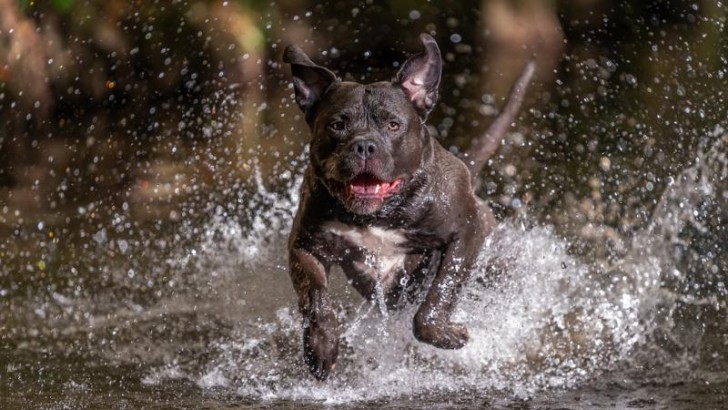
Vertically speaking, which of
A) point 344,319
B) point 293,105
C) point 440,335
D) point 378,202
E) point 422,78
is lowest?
point 293,105

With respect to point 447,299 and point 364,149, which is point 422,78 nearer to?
point 364,149

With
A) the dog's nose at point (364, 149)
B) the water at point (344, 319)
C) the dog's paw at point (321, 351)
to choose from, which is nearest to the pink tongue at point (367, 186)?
the dog's nose at point (364, 149)

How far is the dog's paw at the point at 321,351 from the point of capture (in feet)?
15.9

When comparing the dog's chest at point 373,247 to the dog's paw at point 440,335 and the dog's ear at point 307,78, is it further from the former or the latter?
the dog's ear at point 307,78

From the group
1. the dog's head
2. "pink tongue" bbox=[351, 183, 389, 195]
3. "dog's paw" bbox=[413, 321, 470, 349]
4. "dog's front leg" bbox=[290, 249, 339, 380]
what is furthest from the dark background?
"pink tongue" bbox=[351, 183, 389, 195]

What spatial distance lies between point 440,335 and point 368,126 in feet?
3.30

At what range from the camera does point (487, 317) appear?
19.8ft

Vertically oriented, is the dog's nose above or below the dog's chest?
above

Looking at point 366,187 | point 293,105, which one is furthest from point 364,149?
point 293,105

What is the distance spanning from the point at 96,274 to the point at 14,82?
9.00ft

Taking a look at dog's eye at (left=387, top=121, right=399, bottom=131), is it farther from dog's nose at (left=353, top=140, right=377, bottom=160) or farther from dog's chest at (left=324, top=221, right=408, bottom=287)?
dog's chest at (left=324, top=221, right=408, bottom=287)

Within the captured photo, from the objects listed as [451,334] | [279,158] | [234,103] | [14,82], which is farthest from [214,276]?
[14,82]

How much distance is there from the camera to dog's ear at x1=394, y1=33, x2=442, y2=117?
200 inches

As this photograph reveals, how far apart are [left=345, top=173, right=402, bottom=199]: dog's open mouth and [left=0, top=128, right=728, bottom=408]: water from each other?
0.93m
